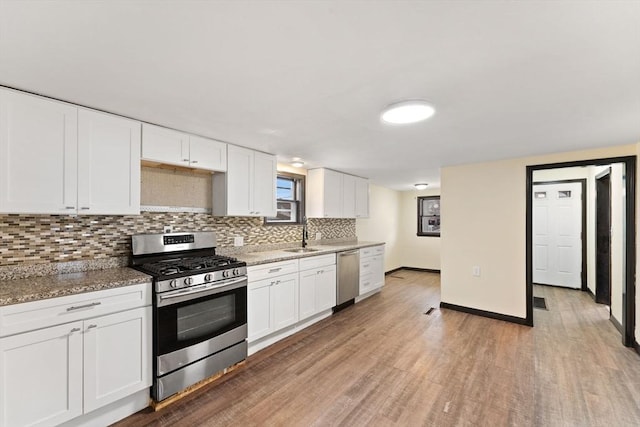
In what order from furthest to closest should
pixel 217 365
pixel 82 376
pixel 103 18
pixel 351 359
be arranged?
pixel 351 359 → pixel 217 365 → pixel 82 376 → pixel 103 18

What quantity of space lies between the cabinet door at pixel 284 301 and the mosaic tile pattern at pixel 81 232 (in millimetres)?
801

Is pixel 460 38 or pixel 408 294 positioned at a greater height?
pixel 460 38

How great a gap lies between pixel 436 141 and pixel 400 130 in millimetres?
621

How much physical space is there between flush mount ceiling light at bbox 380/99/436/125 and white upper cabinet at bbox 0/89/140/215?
2.08 m

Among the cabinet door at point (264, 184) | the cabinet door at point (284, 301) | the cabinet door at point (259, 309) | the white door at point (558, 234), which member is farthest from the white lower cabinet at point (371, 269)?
the white door at point (558, 234)

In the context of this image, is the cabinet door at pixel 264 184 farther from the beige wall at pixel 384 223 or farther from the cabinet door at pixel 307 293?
the beige wall at pixel 384 223

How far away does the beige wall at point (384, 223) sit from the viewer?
614 centimetres

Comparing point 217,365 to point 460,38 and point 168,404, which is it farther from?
point 460,38

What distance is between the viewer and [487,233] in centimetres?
399

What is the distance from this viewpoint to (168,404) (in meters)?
2.14

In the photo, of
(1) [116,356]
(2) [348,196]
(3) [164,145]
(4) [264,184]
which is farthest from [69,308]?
(2) [348,196]

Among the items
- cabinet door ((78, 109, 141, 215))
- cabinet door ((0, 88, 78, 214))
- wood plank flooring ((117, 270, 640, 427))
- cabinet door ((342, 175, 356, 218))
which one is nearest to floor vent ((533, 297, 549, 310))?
wood plank flooring ((117, 270, 640, 427))

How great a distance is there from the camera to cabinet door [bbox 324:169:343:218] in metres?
4.46

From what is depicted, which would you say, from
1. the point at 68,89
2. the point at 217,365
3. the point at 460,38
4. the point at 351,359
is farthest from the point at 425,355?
the point at 68,89
